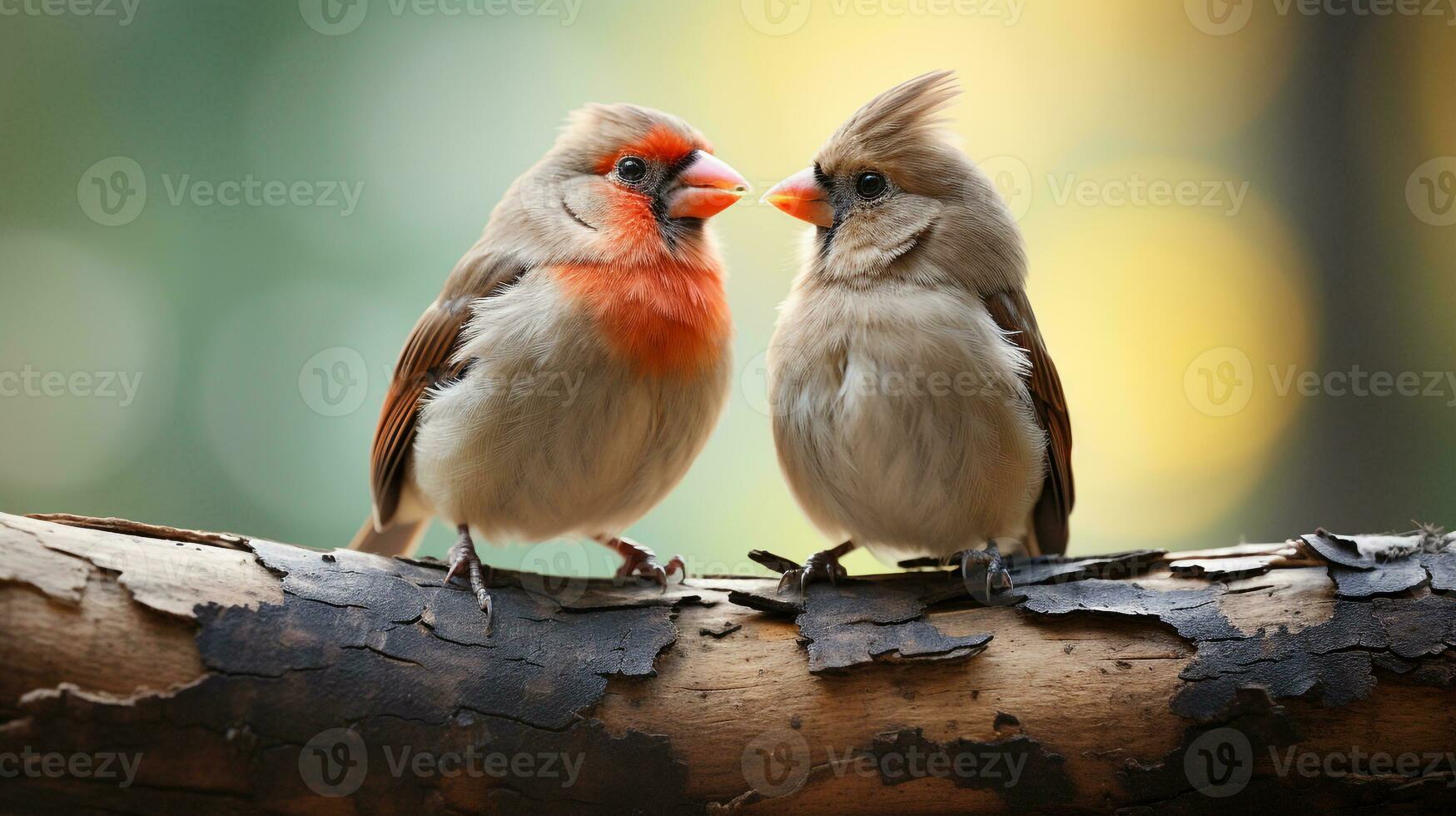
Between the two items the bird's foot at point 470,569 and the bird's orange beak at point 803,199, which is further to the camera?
the bird's orange beak at point 803,199

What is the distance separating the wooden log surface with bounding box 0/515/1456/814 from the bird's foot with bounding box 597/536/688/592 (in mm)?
556

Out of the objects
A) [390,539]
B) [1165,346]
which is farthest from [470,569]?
[1165,346]

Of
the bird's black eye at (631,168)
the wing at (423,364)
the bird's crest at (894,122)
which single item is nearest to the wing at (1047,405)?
the bird's crest at (894,122)

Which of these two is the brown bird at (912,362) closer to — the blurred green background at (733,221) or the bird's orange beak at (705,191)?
the bird's orange beak at (705,191)

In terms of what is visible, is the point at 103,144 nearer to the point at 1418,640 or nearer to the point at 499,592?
the point at 499,592

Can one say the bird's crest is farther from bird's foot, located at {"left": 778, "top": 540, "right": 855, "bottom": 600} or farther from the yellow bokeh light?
the yellow bokeh light

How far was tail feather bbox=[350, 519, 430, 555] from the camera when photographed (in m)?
3.96

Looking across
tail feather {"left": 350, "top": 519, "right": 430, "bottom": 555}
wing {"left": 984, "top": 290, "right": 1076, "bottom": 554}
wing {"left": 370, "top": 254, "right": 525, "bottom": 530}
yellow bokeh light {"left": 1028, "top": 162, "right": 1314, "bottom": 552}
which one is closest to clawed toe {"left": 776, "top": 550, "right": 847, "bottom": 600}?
wing {"left": 984, "top": 290, "right": 1076, "bottom": 554}

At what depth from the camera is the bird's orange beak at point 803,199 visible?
354 centimetres

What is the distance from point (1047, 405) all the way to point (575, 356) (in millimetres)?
1610

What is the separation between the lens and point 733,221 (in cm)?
459

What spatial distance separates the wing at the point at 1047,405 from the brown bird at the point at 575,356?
970 millimetres

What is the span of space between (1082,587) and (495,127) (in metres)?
3.78

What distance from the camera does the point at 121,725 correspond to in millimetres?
2293
